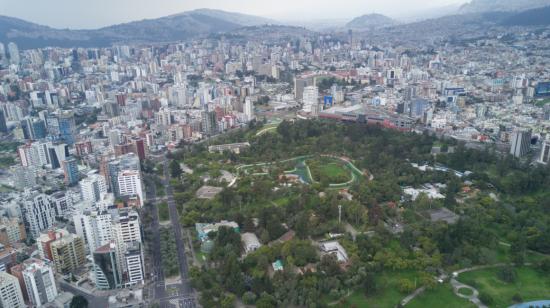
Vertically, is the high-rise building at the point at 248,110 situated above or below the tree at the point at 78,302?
above

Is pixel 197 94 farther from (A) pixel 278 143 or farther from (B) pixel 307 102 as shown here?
(A) pixel 278 143

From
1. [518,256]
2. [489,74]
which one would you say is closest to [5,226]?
[518,256]

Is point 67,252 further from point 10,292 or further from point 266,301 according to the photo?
point 266,301

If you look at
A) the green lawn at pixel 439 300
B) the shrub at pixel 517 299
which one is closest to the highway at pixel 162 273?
the green lawn at pixel 439 300

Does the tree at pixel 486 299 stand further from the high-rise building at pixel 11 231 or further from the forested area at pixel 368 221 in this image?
the high-rise building at pixel 11 231

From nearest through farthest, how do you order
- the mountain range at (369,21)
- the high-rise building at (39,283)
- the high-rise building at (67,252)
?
the high-rise building at (39,283) < the high-rise building at (67,252) < the mountain range at (369,21)

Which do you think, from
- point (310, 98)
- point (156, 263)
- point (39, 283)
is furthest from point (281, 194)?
point (310, 98)
